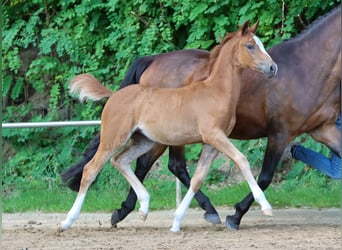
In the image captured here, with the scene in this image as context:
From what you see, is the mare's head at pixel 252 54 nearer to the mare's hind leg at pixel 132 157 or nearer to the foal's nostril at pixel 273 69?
the foal's nostril at pixel 273 69

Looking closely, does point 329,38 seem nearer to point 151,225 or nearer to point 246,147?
point 151,225

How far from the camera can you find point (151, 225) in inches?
331

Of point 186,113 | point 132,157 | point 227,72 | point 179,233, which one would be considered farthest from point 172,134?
point 179,233

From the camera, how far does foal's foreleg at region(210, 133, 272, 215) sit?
22.8 feet

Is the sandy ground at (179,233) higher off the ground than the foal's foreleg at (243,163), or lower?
lower

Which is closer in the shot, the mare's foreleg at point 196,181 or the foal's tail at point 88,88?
the mare's foreleg at point 196,181

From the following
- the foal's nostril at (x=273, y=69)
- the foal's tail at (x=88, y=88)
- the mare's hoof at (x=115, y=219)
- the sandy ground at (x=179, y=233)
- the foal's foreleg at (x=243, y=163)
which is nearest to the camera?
the sandy ground at (x=179, y=233)

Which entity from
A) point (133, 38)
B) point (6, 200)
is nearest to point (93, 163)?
point (6, 200)

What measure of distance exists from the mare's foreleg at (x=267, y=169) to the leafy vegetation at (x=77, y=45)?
3.17 meters

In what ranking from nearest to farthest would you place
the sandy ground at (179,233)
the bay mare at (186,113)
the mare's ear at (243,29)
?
the sandy ground at (179,233), the bay mare at (186,113), the mare's ear at (243,29)

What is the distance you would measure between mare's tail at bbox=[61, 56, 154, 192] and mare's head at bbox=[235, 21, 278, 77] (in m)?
1.36

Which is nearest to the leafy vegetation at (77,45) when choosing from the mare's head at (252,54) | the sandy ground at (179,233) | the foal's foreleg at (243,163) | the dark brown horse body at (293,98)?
the sandy ground at (179,233)

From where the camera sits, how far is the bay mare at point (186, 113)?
733 centimetres

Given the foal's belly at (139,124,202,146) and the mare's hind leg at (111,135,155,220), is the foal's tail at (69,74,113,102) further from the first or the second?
the foal's belly at (139,124,202,146)
